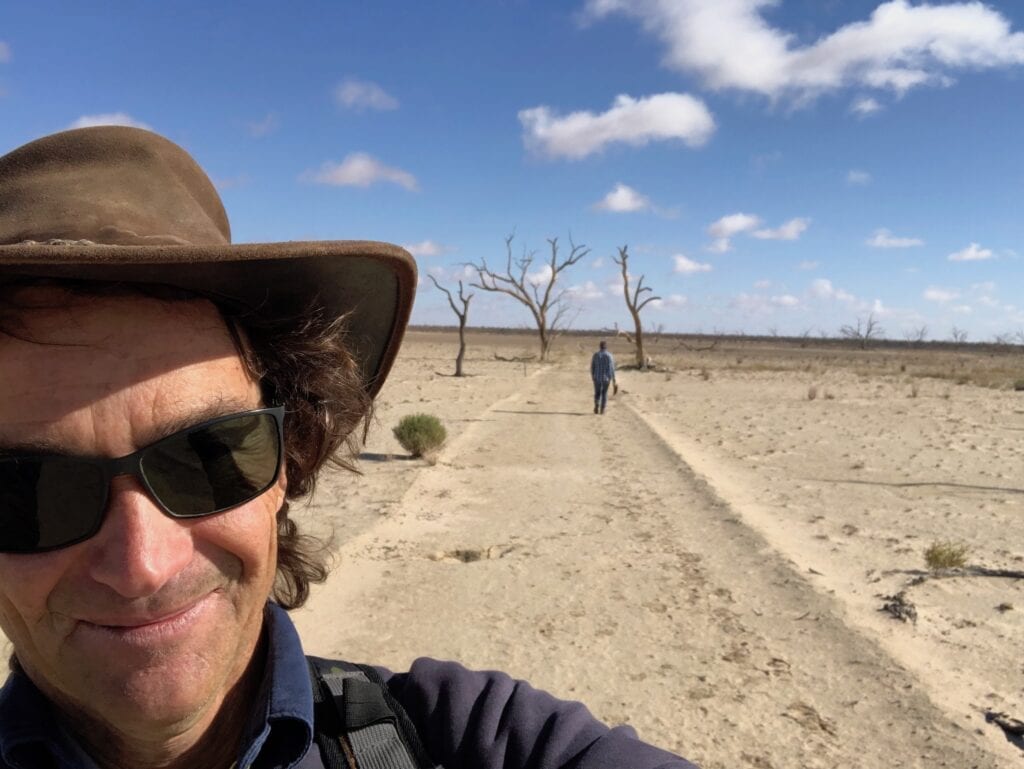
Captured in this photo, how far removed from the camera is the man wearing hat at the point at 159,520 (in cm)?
108

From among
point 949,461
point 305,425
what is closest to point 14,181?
point 305,425

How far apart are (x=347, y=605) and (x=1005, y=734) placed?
3733 millimetres

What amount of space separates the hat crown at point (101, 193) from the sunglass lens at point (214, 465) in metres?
0.32

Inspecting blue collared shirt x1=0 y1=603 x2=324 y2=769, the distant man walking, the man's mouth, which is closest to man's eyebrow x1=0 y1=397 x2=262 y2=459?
the man's mouth

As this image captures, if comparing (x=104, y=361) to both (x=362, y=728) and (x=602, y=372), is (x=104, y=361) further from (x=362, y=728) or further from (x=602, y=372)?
(x=602, y=372)

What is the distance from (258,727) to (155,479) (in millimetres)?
436

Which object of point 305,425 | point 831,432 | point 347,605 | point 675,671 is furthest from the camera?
point 831,432

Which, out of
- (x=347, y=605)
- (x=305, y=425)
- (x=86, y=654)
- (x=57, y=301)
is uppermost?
(x=57, y=301)

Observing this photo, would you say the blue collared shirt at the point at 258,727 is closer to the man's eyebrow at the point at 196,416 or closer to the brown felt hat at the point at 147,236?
the man's eyebrow at the point at 196,416

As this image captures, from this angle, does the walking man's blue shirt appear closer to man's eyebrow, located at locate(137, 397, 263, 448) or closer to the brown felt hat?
the brown felt hat

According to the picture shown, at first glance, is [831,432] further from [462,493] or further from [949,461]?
[462,493]

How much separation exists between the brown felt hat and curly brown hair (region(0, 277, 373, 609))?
25mm

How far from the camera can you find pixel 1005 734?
3.30 metres

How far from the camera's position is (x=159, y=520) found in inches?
44.6
